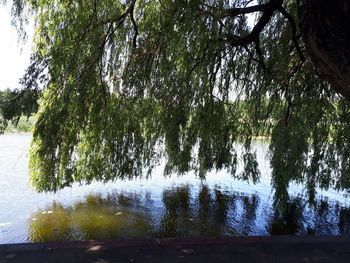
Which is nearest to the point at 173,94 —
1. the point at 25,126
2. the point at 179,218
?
the point at 179,218

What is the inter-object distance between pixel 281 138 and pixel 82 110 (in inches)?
119

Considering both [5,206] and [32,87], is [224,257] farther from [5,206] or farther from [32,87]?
[5,206]

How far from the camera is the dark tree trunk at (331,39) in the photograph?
2.30 meters

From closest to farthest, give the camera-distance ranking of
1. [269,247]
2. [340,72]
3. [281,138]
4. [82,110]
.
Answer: [340,72] < [269,247] < [82,110] < [281,138]

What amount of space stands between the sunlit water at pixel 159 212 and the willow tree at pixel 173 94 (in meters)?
0.86

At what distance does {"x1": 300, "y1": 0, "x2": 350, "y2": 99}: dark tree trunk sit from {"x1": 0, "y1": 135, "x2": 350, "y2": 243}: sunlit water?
3.42m

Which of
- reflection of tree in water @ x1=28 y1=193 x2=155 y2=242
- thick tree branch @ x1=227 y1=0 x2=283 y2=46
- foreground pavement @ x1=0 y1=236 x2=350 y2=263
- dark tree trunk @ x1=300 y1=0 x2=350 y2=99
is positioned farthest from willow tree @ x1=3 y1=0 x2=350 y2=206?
foreground pavement @ x1=0 y1=236 x2=350 y2=263

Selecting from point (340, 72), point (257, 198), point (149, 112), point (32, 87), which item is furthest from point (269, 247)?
point (257, 198)

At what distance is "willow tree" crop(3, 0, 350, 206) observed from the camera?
164 inches

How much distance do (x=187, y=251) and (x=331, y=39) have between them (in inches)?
89.1

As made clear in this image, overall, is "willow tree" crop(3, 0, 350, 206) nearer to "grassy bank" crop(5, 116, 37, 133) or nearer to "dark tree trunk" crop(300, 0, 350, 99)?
"grassy bank" crop(5, 116, 37, 133)

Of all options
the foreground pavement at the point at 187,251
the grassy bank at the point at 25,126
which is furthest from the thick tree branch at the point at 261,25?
the grassy bank at the point at 25,126

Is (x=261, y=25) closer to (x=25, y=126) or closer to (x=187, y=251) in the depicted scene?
(x=187, y=251)

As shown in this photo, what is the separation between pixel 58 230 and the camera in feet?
18.6
